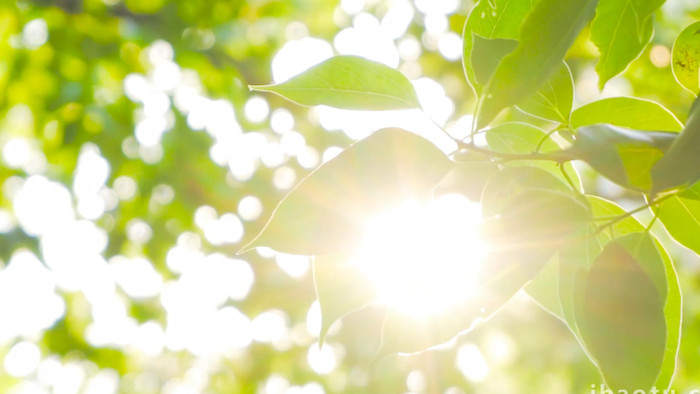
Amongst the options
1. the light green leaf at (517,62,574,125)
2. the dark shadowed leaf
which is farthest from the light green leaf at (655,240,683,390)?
the light green leaf at (517,62,574,125)

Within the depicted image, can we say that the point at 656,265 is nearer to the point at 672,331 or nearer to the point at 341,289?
the point at 672,331

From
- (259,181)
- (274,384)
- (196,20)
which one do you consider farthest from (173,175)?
(274,384)

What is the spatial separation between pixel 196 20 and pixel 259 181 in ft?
2.00

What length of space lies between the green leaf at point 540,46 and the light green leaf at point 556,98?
0.08 metres

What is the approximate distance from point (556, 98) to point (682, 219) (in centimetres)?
11

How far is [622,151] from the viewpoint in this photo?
334 millimetres

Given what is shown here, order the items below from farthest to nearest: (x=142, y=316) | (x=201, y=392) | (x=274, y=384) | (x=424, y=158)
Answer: (x=201, y=392) → (x=274, y=384) → (x=142, y=316) → (x=424, y=158)

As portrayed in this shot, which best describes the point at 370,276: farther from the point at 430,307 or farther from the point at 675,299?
the point at 675,299

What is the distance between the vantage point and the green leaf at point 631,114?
445 mm

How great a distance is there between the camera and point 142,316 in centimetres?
265

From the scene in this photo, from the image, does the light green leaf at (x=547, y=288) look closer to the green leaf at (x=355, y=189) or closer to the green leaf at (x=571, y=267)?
the green leaf at (x=571, y=267)

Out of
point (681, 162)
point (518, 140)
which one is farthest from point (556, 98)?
A: point (681, 162)

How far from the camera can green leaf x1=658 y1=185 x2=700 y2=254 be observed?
43 cm

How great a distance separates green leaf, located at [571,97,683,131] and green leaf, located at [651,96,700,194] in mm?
132
